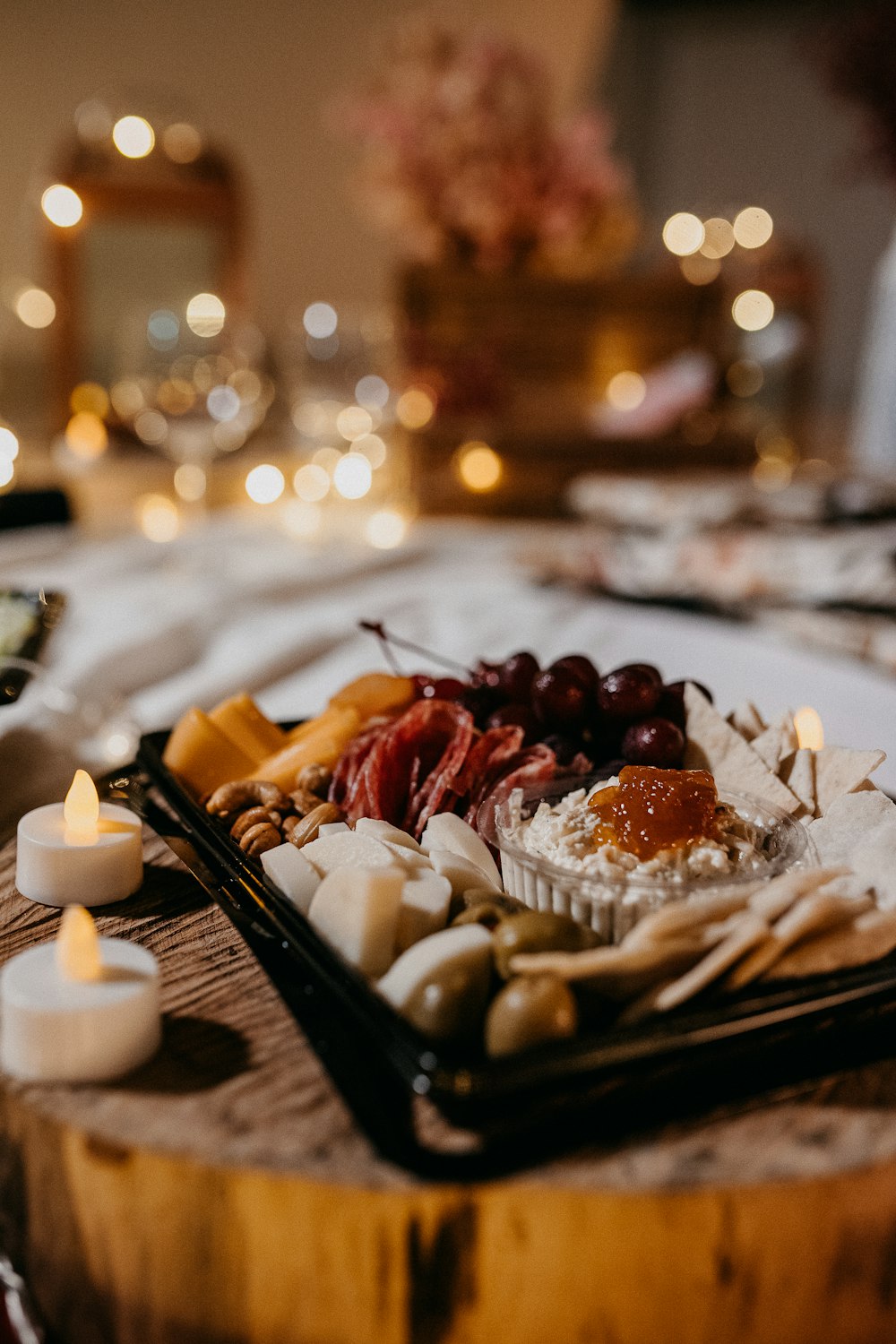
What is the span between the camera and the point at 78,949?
633 millimetres

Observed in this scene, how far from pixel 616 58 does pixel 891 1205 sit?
577cm

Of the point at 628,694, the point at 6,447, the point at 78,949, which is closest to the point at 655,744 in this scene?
the point at 628,694

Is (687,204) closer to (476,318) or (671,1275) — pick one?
(476,318)

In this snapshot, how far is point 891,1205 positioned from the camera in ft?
1.89

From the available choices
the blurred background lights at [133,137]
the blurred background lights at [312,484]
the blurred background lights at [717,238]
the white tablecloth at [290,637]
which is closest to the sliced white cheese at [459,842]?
the white tablecloth at [290,637]

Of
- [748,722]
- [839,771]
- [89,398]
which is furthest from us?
[89,398]

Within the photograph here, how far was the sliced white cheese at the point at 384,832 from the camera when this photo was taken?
81cm

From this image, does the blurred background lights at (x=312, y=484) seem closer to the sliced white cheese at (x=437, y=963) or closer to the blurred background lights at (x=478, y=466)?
the blurred background lights at (x=478, y=466)

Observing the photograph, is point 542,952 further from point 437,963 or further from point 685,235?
point 685,235

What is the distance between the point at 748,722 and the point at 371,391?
1.64m

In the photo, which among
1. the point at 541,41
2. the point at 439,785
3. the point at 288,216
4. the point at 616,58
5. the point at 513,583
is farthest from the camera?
the point at 616,58

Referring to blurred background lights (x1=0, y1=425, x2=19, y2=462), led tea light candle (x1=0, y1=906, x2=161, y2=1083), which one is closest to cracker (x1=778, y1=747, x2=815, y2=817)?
led tea light candle (x1=0, y1=906, x2=161, y2=1083)

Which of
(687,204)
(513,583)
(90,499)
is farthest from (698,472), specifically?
(687,204)

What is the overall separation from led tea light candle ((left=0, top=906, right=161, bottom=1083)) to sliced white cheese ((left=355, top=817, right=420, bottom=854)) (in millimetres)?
203
